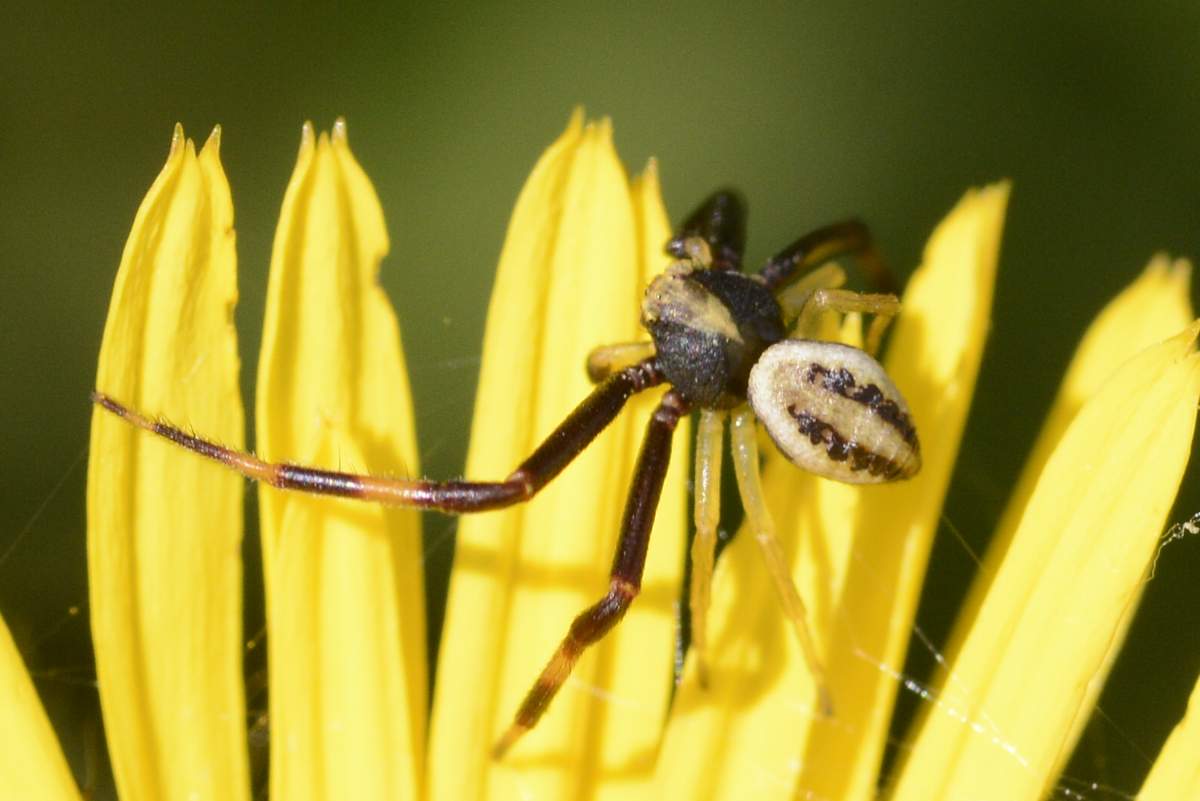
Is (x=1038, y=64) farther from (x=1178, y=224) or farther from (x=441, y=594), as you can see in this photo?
(x=441, y=594)

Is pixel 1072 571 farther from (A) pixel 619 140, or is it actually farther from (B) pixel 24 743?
(A) pixel 619 140

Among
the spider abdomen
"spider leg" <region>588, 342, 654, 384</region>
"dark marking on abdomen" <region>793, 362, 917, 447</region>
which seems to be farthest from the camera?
the spider abdomen

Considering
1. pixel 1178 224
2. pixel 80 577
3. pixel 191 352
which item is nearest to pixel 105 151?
pixel 80 577

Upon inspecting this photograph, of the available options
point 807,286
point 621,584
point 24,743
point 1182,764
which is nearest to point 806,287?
point 807,286

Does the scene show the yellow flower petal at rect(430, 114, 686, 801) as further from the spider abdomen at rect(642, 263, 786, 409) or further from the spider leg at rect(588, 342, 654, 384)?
the spider abdomen at rect(642, 263, 786, 409)

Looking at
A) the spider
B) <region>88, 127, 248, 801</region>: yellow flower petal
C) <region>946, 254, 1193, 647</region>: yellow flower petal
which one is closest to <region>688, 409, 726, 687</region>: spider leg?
the spider

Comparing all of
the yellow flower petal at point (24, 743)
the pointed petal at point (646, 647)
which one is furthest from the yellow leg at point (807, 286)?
the yellow flower petal at point (24, 743)
